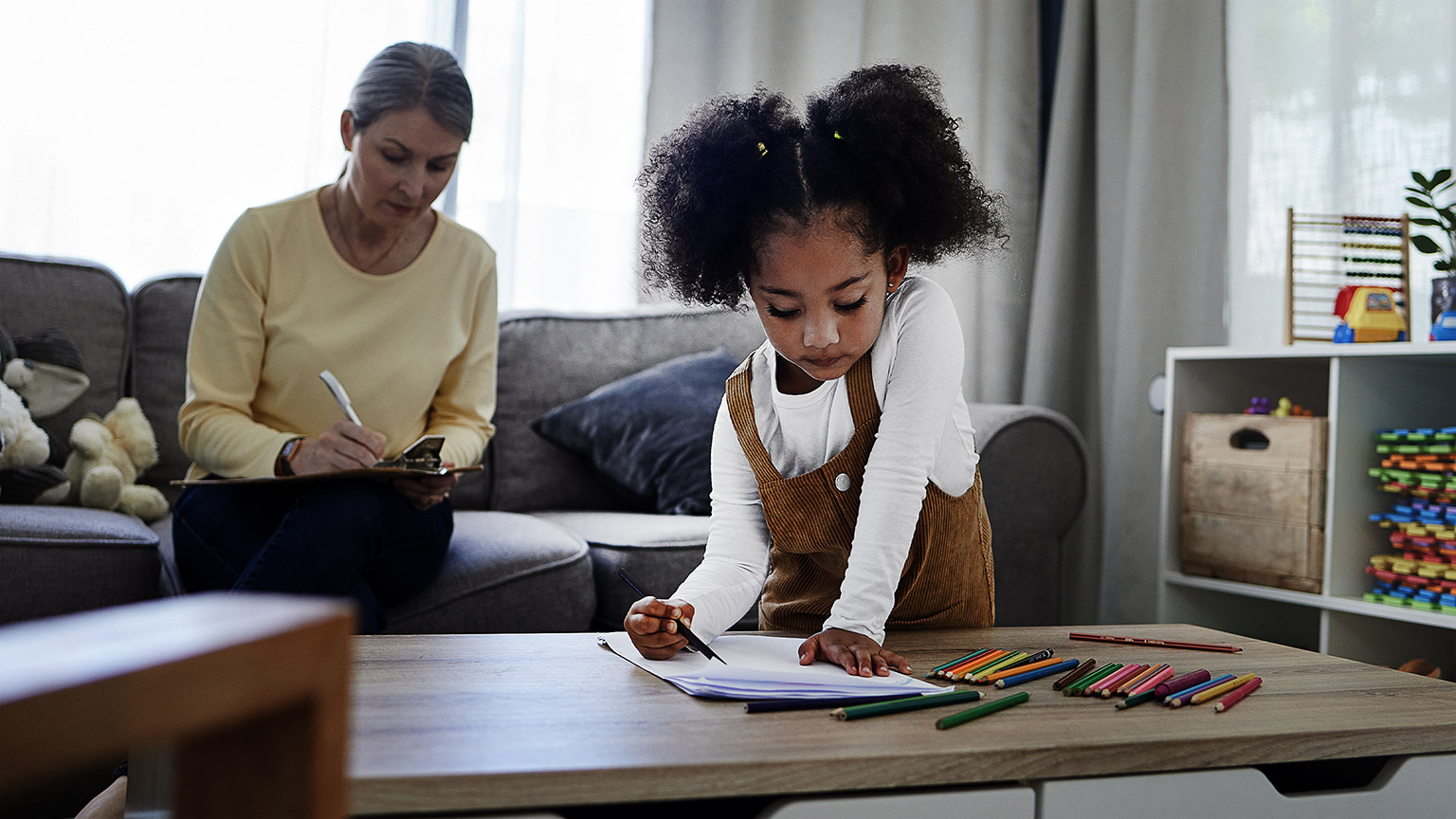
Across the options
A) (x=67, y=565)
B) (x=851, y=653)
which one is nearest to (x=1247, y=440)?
(x=851, y=653)

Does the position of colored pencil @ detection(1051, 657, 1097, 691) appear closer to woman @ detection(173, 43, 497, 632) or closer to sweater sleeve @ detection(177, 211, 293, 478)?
woman @ detection(173, 43, 497, 632)

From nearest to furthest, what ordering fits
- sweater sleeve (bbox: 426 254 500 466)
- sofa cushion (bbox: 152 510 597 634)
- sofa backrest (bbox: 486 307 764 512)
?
sofa cushion (bbox: 152 510 597 634), sweater sleeve (bbox: 426 254 500 466), sofa backrest (bbox: 486 307 764 512)

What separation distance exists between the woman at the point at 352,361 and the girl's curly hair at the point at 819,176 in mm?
523

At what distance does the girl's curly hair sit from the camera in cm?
105

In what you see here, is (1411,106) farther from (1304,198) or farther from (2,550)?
(2,550)

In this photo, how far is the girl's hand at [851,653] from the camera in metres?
0.87

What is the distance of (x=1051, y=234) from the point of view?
9.08 ft

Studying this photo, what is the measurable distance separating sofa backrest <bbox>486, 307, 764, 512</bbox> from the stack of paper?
123 cm

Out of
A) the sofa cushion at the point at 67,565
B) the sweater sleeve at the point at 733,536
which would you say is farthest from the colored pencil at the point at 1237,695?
the sofa cushion at the point at 67,565

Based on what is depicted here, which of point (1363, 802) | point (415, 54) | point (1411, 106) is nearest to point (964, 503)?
point (1363, 802)

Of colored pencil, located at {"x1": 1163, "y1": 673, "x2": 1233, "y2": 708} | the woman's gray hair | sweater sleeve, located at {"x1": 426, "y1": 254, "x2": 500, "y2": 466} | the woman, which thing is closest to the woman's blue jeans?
the woman

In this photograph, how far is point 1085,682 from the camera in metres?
0.86

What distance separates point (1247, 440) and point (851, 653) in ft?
4.88

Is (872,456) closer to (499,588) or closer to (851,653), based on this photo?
(851,653)
